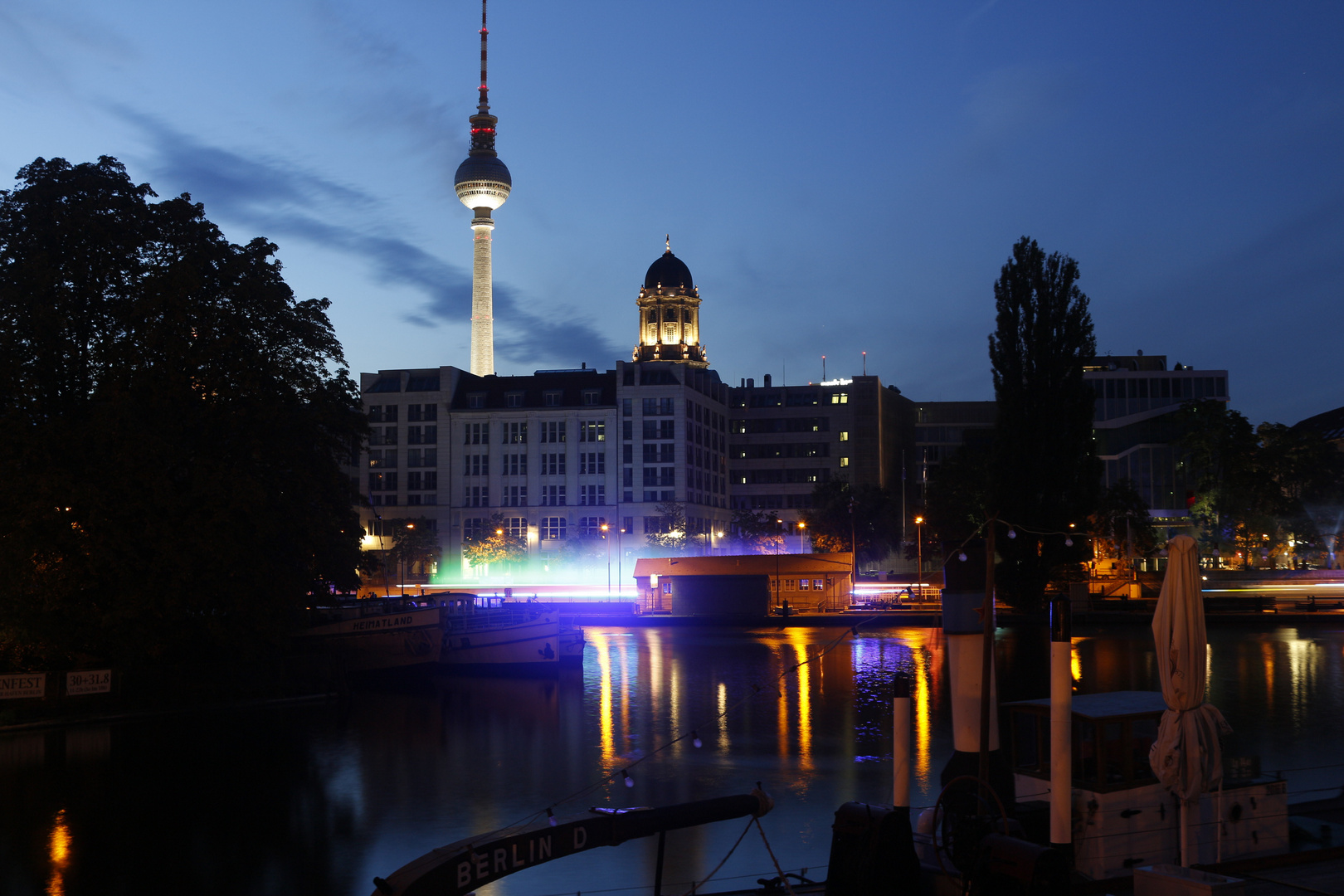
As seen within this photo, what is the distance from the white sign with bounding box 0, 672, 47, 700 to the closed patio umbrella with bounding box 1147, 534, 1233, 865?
39118 mm

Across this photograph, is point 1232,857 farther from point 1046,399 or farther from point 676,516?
point 676,516

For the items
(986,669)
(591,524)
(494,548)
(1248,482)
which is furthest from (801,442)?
(986,669)

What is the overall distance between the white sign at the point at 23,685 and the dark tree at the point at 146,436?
1471mm

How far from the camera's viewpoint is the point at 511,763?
31.6 m

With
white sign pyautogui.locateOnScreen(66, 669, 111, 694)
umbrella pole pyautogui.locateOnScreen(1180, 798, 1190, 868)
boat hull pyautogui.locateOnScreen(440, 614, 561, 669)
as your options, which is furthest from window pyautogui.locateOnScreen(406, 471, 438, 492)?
umbrella pole pyautogui.locateOnScreen(1180, 798, 1190, 868)

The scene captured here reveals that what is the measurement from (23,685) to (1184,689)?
131ft

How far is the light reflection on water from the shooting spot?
21.8 meters

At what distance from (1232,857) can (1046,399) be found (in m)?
52.2

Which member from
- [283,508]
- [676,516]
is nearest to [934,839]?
[283,508]

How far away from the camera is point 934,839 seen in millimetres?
13742

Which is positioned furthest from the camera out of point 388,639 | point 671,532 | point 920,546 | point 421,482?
point 421,482

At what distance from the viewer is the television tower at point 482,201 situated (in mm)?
177875

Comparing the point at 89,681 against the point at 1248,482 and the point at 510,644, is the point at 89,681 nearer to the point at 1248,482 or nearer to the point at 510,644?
the point at 510,644

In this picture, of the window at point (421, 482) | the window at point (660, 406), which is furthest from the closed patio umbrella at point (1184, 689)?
the window at point (421, 482)
